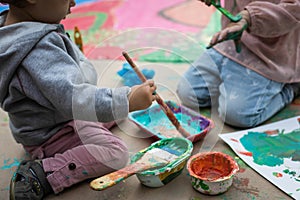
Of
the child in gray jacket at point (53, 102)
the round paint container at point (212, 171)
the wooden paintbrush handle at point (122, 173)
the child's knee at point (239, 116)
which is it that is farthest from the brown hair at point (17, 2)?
the child's knee at point (239, 116)

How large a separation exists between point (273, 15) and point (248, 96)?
230 mm

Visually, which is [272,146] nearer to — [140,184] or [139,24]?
[140,184]

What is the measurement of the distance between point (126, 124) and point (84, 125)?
140mm

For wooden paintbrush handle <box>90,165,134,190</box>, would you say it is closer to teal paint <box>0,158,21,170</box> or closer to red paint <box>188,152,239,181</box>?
red paint <box>188,152,239,181</box>

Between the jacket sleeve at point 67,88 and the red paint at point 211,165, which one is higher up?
the jacket sleeve at point 67,88

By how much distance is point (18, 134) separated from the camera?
951mm

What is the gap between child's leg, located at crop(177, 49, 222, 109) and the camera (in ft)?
4.06

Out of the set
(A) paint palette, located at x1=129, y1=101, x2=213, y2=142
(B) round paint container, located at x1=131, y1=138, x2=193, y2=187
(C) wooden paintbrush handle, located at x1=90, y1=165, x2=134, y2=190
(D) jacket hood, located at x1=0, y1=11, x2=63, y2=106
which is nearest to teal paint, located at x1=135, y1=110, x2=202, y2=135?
(A) paint palette, located at x1=129, y1=101, x2=213, y2=142

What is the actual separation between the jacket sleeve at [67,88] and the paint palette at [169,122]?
0.84ft

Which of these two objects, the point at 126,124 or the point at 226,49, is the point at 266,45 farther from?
the point at 126,124

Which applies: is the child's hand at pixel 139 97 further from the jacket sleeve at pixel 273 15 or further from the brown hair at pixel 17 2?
the jacket sleeve at pixel 273 15

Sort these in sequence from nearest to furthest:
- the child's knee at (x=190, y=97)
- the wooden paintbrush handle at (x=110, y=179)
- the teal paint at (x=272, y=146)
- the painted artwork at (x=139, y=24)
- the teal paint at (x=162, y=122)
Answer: the wooden paintbrush handle at (x=110, y=179) < the teal paint at (x=272, y=146) < the teal paint at (x=162, y=122) < the child's knee at (x=190, y=97) < the painted artwork at (x=139, y=24)

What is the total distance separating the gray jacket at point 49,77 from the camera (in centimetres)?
81

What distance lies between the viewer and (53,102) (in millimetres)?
838
